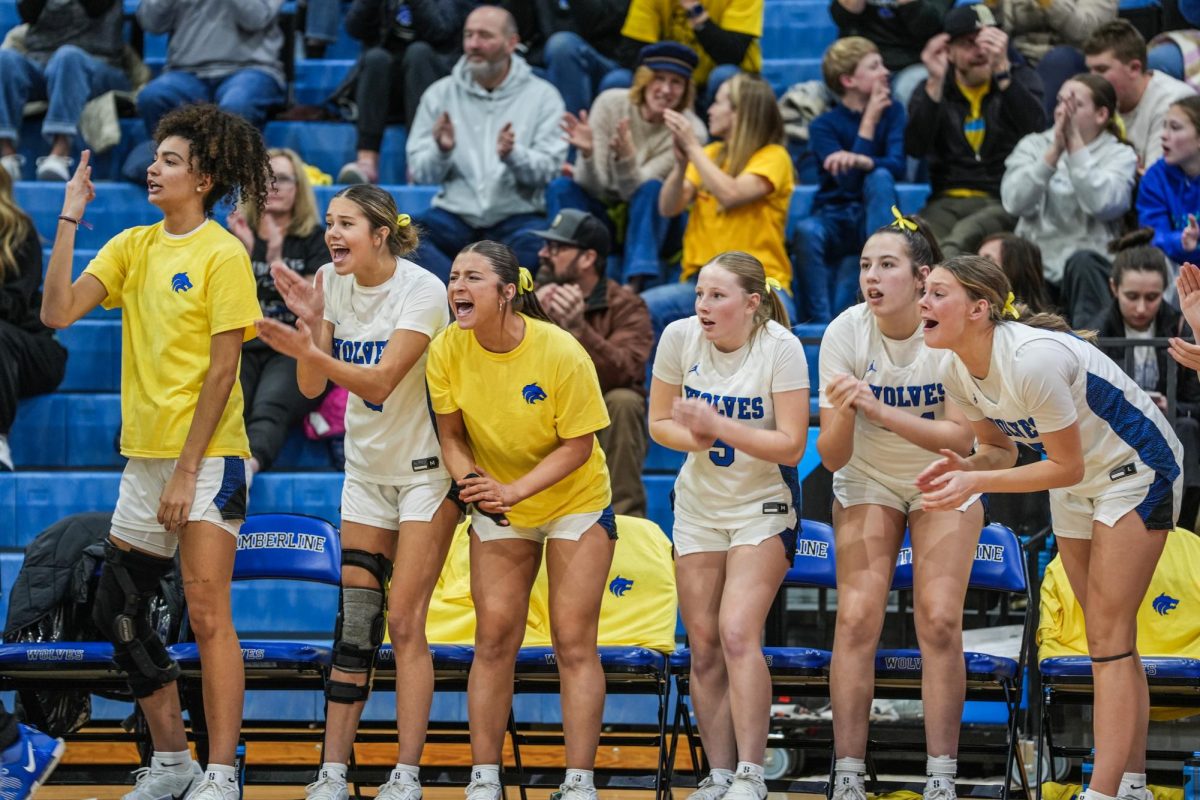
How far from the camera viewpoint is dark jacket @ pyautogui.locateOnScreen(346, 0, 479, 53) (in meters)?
8.28

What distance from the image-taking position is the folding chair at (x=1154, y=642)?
475 centimetres

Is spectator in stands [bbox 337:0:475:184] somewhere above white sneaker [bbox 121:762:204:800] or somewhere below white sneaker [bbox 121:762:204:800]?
above

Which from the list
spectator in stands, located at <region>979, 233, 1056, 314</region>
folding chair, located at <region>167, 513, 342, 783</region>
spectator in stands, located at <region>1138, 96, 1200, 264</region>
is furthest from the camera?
spectator in stands, located at <region>1138, 96, 1200, 264</region>

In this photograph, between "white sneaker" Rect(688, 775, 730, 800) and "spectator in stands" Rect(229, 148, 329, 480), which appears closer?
"white sneaker" Rect(688, 775, 730, 800)

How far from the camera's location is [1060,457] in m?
4.25

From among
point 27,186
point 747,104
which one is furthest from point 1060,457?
point 27,186

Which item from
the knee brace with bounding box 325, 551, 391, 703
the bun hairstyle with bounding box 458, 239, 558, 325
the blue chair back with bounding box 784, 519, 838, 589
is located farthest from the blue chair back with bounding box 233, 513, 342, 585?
the blue chair back with bounding box 784, 519, 838, 589

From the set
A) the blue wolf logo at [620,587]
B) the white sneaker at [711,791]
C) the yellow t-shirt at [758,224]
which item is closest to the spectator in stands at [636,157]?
the yellow t-shirt at [758,224]

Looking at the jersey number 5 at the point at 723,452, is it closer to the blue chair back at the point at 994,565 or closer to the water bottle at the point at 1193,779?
the blue chair back at the point at 994,565

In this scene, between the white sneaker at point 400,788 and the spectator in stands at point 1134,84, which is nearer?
the white sneaker at point 400,788

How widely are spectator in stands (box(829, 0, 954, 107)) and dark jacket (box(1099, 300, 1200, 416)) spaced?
2.13 meters

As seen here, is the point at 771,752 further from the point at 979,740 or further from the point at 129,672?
the point at 129,672

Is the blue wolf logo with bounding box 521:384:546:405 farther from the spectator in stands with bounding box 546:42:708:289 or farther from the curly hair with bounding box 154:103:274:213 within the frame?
the spectator in stands with bounding box 546:42:708:289

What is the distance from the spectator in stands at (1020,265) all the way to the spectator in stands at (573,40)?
8.84 ft
